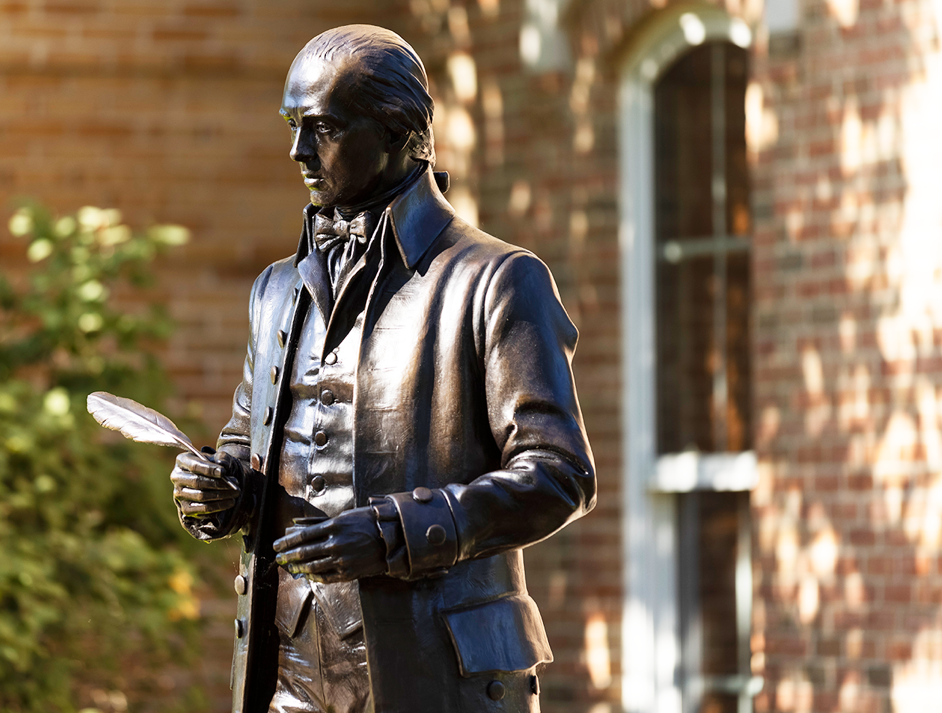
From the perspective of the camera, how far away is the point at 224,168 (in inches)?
293

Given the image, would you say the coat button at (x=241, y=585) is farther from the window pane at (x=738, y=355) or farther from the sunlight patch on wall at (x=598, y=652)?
the sunlight patch on wall at (x=598, y=652)

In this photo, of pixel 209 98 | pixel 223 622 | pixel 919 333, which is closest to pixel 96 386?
pixel 223 622

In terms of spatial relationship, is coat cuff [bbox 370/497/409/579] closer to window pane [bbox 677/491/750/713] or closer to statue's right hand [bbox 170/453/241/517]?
statue's right hand [bbox 170/453/241/517]

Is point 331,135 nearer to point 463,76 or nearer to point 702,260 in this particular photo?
point 702,260

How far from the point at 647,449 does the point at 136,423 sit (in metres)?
4.19

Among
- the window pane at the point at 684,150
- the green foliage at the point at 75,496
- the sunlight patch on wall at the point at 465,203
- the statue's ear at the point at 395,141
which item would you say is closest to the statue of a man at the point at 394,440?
the statue's ear at the point at 395,141

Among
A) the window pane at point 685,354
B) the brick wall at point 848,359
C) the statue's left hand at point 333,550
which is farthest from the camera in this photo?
the window pane at point 685,354

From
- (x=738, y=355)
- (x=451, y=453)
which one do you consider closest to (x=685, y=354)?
(x=738, y=355)

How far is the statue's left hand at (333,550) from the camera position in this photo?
7.43 feet

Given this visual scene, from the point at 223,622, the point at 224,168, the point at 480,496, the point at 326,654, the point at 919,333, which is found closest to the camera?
the point at 480,496

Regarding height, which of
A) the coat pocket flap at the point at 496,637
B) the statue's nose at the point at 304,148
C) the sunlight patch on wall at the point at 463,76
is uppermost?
the sunlight patch on wall at the point at 463,76

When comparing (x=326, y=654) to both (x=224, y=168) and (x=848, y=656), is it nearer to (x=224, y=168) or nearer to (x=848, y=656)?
(x=848, y=656)

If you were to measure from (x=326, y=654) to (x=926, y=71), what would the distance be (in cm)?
375

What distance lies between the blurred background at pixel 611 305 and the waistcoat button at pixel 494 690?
2.99 m
